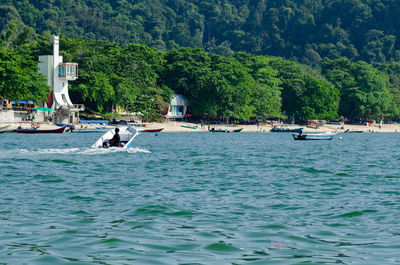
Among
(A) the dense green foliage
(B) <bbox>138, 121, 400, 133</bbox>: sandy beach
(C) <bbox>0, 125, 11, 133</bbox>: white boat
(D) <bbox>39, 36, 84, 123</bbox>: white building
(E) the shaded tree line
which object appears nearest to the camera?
(A) the dense green foliage

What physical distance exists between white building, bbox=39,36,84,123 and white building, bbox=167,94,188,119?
82.7ft

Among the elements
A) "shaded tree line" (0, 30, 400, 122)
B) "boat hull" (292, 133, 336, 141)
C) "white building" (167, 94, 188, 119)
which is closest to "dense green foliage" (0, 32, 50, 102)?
"shaded tree line" (0, 30, 400, 122)

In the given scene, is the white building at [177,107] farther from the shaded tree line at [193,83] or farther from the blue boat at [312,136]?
the blue boat at [312,136]

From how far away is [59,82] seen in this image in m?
97.2

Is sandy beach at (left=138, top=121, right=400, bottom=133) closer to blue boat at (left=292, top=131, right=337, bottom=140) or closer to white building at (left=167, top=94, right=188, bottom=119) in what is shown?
white building at (left=167, top=94, right=188, bottom=119)

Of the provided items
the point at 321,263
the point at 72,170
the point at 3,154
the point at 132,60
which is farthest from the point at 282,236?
the point at 132,60

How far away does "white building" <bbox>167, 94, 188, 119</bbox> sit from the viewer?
11900 cm

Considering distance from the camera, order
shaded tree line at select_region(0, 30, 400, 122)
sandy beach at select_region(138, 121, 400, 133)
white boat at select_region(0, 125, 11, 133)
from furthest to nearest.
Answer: sandy beach at select_region(138, 121, 400, 133)
shaded tree line at select_region(0, 30, 400, 122)
white boat at select_region(0, 125, 11, 133)

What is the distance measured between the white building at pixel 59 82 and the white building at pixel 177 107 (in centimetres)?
2521

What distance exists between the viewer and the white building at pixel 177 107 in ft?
390

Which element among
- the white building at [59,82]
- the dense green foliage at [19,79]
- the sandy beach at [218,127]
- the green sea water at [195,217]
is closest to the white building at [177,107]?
the sandy beach at [218,127]

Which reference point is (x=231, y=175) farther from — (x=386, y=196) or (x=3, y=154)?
(x=3, y=154)

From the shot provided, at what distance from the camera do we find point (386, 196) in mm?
20891

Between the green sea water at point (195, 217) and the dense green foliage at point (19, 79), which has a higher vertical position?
the dense green foliage at point (19, 79)
